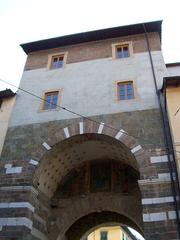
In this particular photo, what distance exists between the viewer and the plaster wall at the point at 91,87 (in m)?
10.7

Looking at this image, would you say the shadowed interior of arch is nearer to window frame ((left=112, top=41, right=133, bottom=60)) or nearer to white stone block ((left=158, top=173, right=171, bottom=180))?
white stone block ((left=158, top=173, right=171, bottom=180))

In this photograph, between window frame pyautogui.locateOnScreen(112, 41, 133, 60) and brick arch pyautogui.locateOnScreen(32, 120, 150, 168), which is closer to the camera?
brick arch pyautogui.locateOnScreen(32, 120, 150, 168)

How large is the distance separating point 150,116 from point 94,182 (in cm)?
383

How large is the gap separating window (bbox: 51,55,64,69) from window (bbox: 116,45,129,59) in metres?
2.76

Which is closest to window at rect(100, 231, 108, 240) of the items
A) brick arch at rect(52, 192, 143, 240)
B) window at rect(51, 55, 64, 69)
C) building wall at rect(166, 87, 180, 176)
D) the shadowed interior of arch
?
brick arch at rect(52, 192, 143, 240)

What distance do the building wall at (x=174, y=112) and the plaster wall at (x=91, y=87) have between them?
991mm

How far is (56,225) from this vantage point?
1084 cm

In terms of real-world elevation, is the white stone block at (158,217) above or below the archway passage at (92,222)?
below

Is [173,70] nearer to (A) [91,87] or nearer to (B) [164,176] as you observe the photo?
(A) [91,87]

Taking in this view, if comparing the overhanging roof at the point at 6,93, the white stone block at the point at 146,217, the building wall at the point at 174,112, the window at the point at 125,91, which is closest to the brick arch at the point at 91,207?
the white stone block at the point at 146,217

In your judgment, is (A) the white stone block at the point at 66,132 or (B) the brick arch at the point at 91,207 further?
(B) the brick arch at the point at 91,207

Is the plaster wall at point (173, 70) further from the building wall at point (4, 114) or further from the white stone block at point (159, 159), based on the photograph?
the building wall at point (4, 114)

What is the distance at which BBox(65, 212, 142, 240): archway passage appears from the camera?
1194 centimetres

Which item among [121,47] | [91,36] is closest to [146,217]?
[121,47]
